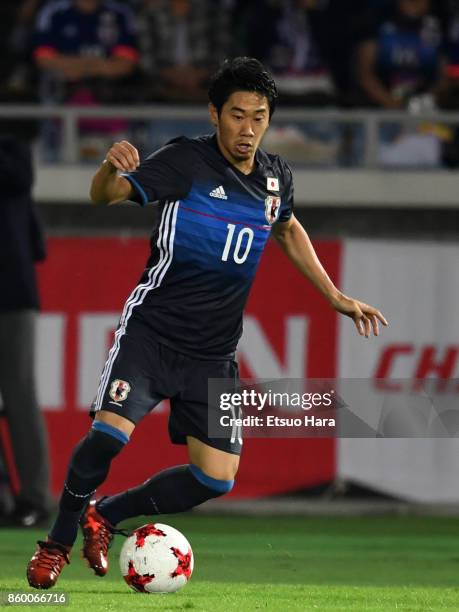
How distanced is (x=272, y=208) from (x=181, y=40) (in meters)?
6.60

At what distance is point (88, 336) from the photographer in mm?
11375

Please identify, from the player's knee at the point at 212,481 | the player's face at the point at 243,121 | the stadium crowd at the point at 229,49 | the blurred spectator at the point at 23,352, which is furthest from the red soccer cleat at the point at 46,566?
the stadium crowd at the point at 229,49

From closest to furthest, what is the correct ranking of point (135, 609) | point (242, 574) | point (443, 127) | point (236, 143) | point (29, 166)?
point (135, 609)
point (236, 143)
point (242, 574)
point (29, 166)
point (443, 127)

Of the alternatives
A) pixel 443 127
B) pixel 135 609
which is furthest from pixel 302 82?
pixel 135 609

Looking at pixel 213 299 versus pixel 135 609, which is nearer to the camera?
pixel 135 609

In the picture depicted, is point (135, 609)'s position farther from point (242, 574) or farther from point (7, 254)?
point (7, 254)

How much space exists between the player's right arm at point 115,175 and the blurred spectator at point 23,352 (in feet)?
12.1

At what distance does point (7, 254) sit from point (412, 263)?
309 centimetres

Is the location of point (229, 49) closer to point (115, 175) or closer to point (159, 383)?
point (159, 383)

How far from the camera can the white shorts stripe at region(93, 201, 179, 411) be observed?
6750mm

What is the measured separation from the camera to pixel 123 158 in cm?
612

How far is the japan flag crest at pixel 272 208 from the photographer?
22.8ft

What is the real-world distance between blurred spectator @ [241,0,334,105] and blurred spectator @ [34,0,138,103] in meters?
1.07

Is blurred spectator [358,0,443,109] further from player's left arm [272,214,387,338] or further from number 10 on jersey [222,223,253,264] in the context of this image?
number 10 on jersey [222,223,253,264]
